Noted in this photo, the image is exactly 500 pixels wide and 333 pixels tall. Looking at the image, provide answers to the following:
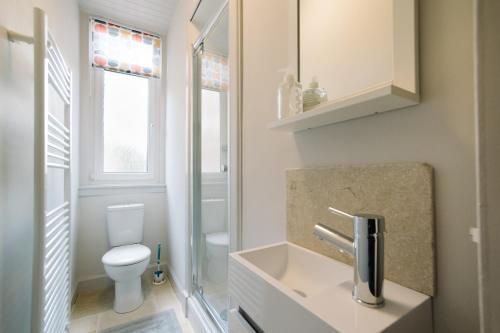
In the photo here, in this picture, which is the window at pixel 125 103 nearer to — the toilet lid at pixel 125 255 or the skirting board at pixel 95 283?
the toilet lid at pixel 125 255

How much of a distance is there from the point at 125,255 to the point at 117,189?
0.74 metres

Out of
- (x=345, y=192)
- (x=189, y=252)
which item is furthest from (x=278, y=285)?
(x=189, y=252)

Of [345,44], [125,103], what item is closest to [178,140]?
[125,103]

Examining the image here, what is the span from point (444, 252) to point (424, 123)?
0.88ft

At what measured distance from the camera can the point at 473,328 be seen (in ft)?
1.33

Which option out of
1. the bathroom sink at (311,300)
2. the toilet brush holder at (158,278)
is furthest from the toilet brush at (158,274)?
the bathroom sink at (311,300)

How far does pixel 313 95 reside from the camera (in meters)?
0.69

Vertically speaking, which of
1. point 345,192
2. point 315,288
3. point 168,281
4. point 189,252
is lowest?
point 168,281

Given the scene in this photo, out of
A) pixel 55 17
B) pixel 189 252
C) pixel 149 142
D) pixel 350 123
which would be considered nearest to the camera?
pixel 350 123

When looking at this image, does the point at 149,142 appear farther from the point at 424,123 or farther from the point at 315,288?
the point at 424,123

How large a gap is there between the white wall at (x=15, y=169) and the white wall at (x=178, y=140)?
95cm

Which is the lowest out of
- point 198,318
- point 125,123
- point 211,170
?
point 198,318

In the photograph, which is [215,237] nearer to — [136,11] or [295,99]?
[295,99]

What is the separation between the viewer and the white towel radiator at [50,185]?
2.92 feet
